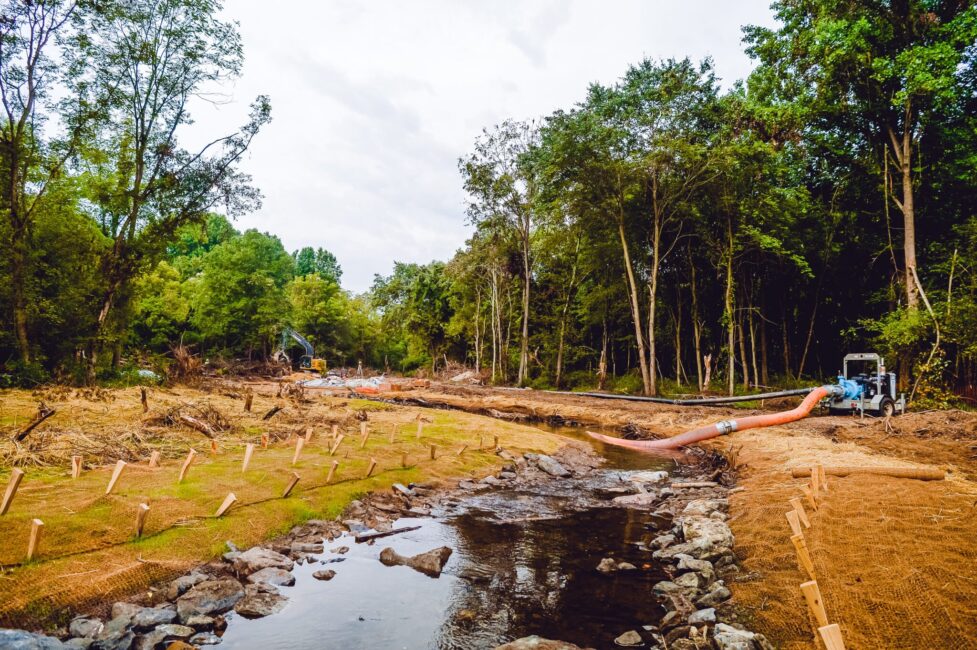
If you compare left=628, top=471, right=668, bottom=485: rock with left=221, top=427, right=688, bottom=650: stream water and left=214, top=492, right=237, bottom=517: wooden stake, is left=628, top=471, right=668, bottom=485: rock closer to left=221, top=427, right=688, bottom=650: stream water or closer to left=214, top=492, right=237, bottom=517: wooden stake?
left=221, top=427, right=688, bottom=650: stream water

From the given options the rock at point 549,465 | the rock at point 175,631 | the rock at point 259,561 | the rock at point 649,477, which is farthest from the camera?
the rock at point 549,465

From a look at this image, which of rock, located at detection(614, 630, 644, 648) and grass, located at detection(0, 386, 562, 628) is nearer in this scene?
rock, located at detection(614, 630, 644, 648)

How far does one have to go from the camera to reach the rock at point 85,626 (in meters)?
4.71

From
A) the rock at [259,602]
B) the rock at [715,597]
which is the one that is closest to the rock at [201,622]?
the rock at [259,602]

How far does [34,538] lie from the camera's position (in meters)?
5.43

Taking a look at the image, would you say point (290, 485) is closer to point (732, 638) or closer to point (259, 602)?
point (259, 602)

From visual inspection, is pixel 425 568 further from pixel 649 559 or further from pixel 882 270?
pixel 882 270

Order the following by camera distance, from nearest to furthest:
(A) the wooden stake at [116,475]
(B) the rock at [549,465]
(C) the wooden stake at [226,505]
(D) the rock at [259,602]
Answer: (D) the rock at [259,602], (A) the wooden stake at [116,475], (C) the wooden stake at [226,505], (B) the rock at [549,465]

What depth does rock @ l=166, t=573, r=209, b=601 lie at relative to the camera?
5594mm

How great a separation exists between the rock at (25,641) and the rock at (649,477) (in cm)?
1159

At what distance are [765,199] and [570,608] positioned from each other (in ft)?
79.6

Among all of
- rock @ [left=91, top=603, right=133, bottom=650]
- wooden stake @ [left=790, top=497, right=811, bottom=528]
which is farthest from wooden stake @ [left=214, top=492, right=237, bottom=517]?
wooden stake @ [left=790, top=497, right=811, bottom=528]

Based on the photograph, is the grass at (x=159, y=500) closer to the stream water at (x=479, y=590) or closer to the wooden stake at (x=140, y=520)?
the wooden stake at (x=140, y=520)

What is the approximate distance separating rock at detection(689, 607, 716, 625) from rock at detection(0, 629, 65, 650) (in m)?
6.22
